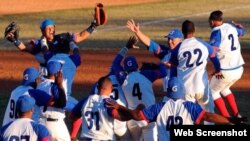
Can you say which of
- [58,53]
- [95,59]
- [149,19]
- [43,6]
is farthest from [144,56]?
[43,6]

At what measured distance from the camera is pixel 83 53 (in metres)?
22.7

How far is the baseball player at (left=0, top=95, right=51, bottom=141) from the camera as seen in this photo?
9.27 m

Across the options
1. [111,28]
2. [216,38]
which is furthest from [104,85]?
[111,28]

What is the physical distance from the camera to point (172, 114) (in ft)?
31.9

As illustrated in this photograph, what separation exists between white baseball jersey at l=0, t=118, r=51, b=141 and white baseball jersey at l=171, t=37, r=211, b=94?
11.3 feet

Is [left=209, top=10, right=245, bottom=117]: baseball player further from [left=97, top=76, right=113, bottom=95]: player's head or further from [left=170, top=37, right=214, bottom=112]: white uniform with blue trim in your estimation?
[left=97, top=76, right=113, bottom=95]: player's head

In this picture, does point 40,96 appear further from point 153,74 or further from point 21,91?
point 153,74

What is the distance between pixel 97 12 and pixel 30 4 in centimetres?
2074

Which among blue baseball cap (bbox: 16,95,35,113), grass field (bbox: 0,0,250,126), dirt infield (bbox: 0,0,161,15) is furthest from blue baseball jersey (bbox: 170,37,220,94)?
dirt infield (bbox: 0,0,161,15)

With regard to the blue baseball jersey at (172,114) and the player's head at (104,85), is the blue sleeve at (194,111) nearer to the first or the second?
the blue baseball jersey at (172,114)

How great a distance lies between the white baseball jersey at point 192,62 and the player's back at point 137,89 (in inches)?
32.8

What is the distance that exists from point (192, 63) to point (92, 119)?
2539 millimetres

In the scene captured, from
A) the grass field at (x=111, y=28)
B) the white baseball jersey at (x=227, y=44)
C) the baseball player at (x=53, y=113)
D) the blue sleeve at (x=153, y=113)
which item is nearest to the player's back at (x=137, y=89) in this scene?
the baseball player at (x=53, y=113)

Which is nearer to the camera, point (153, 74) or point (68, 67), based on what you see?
point (153, 74)
